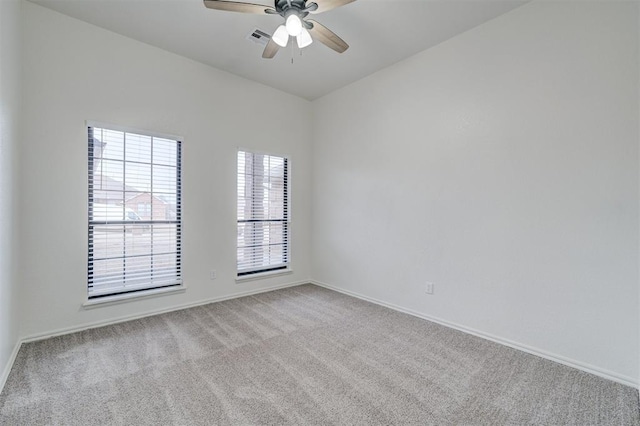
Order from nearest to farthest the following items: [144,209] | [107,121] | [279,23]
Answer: [279,23] < [107,121] < [144,209]

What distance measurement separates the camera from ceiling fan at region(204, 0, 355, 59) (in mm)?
2146

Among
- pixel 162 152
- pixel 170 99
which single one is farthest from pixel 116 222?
pixel 170 99

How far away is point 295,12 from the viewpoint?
7.68ft

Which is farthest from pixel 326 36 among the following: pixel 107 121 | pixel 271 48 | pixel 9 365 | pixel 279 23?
pixel 9 365

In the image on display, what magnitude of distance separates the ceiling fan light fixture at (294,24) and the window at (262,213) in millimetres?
2126

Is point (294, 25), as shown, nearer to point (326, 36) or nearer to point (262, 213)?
point (326, 36)

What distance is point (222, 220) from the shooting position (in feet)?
12.9

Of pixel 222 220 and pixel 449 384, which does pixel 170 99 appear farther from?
pixel 449 384

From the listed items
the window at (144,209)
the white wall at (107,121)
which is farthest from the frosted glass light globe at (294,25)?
the window at (144,209)

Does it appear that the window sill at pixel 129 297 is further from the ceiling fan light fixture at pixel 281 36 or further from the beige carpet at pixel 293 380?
the ceiling fan light fixture at pixel 281 36

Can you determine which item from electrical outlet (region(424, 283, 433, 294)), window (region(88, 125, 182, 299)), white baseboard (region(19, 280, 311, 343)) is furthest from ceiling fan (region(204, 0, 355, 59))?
white baseboard (region(19, 280, 311, 343))

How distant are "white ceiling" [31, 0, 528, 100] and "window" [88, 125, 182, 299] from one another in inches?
43.2

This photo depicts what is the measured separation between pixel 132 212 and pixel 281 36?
2478mm

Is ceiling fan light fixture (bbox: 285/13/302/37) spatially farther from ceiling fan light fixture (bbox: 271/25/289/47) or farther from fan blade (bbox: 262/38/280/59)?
fan blade (bbox: 262/38/280/59)
